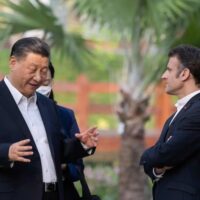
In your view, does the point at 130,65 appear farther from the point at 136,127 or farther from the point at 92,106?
the point at 92,106

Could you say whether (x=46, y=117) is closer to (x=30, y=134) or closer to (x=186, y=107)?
(x=30, y=134)

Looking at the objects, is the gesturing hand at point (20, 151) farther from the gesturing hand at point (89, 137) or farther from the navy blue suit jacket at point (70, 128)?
the navy blue suit jacket at point (70, 128)

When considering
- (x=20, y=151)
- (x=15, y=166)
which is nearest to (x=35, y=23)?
(x=15, y=166)

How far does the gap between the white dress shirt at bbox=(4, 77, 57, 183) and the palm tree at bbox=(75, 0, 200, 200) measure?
277cm

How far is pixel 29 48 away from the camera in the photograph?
11.9 ft

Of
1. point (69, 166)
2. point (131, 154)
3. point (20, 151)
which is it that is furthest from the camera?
point (131, 154)

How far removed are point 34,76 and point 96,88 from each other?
9.33 meters

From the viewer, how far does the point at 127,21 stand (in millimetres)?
6438

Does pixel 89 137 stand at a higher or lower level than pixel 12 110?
lower

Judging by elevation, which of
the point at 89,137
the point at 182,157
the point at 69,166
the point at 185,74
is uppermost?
the point at 185,74

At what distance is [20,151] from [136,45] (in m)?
3.57

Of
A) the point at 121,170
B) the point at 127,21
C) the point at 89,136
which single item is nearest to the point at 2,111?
the point at 89,136

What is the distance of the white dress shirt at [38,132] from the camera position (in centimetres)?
362

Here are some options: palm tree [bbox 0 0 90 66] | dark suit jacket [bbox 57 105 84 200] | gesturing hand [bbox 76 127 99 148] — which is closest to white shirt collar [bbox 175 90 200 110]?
gesturing hand [bbox 76 127 99 148]
